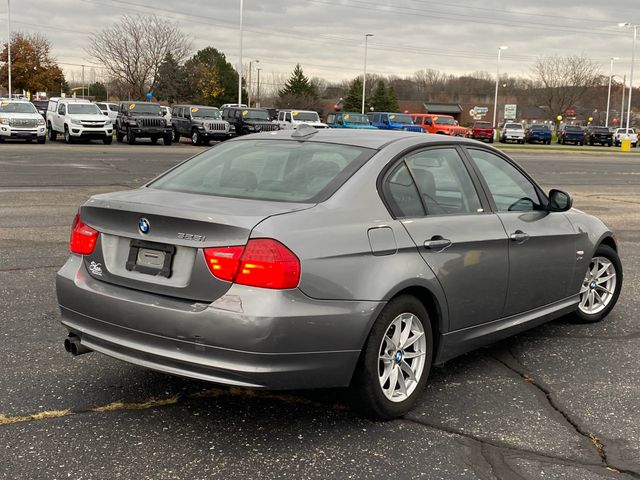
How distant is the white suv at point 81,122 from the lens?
31438 mm

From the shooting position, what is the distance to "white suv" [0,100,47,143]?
30078mm

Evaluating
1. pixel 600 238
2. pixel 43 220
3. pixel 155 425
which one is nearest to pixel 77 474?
pixel 155 425

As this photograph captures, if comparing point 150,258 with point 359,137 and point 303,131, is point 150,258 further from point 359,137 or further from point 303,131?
point 359,137

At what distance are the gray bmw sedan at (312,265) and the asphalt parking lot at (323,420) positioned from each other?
30 centimetres

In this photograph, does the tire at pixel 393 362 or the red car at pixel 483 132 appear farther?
the red car at pixel 483 132

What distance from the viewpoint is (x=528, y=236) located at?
184 inches

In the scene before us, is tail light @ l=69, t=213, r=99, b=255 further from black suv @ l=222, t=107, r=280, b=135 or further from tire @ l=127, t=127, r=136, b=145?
black suv @ l=222, t=107, r=280, b=135

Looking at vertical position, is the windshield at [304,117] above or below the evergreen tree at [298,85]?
below

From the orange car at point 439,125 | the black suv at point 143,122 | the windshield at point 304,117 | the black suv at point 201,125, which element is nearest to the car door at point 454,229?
the black suv at point 201,125

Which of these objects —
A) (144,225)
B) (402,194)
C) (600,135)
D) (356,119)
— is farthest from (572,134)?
(144,225)

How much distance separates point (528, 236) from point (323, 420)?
190 cm

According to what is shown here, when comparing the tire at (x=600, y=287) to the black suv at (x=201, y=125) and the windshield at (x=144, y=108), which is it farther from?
the windshield at (x=144, y=108)

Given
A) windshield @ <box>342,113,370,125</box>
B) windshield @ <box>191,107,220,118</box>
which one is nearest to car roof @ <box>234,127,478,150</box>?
windshield @ <box>191,107,220,118</box>

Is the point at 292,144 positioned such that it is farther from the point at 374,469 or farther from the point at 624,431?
the point at 624,431
